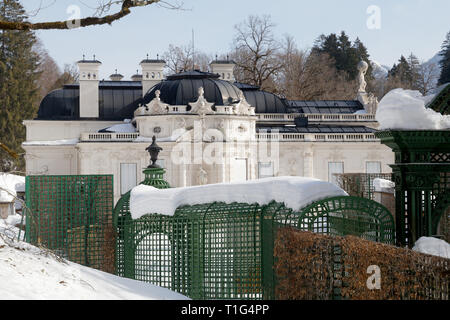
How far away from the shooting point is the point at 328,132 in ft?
177

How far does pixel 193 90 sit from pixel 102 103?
8.34 metres

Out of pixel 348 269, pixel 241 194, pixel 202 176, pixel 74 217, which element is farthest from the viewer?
pixel 202 176

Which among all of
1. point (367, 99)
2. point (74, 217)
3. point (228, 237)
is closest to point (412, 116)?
point (228, 237)

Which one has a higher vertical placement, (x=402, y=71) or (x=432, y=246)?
(x=402, y=71)

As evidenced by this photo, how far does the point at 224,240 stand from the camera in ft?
48.4

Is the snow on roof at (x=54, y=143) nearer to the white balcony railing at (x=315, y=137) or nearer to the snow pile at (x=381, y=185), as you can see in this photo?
the white balcony railing at (x=315, y=137)

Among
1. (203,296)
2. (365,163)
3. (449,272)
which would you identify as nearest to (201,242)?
(203,296)

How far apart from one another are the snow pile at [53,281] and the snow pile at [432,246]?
3.90 meters

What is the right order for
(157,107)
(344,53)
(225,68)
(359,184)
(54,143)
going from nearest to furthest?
(359,184) → (157,107) → (54,143) → (225,68) → (344,53)

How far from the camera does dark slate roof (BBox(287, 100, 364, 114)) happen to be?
193 ft

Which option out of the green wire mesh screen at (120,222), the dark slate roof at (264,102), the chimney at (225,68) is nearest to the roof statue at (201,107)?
the dark slate roof at (264,102)

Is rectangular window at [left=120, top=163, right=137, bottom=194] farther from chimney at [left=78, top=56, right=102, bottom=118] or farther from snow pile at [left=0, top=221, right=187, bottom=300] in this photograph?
snow pile at [left=0, top=221, right=187, bottom=300]

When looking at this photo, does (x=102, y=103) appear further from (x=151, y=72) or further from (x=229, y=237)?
(x=229, y=237)
